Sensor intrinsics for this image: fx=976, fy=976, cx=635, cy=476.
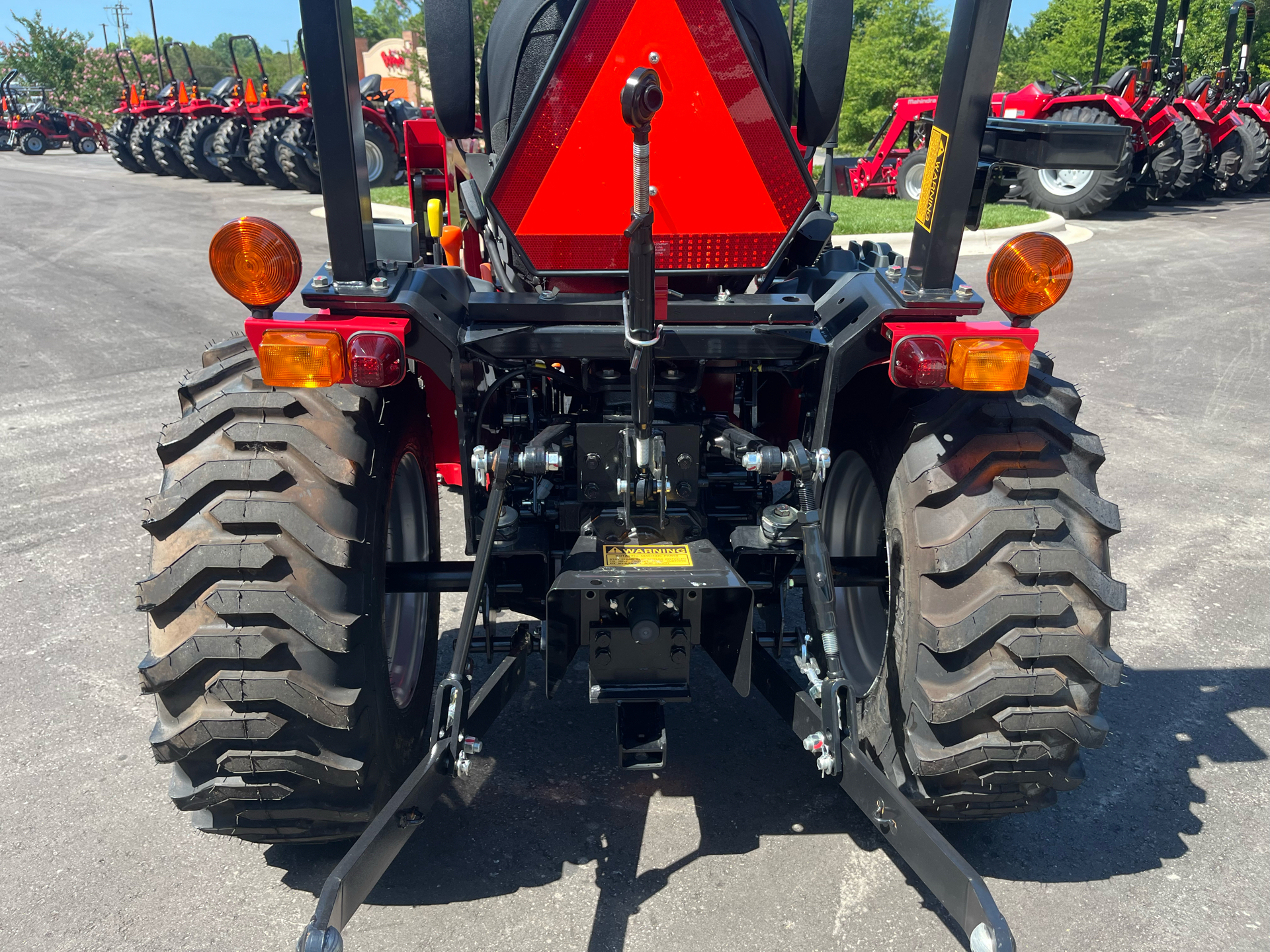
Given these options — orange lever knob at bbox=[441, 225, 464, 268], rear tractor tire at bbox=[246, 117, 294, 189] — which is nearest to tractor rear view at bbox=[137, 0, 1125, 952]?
orange lever knob at bbox=[441, 225, 464, 268]

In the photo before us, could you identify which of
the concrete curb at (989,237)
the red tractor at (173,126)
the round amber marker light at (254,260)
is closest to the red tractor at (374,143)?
the red tractor at (173,126)

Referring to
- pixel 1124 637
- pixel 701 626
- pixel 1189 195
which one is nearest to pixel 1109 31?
pixel 1189 195

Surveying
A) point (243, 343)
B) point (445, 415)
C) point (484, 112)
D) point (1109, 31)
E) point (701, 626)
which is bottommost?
point (701, 626)

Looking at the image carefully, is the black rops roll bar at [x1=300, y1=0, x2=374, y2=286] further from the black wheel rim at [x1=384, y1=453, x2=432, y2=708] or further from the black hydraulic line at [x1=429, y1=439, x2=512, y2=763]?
the black wheel rim at [x1=384, y1=453, x2=432, y2=708]

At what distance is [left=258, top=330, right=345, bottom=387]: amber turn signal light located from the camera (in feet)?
7.88

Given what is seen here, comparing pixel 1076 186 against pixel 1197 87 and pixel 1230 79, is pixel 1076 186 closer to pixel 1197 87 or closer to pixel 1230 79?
pixel 1197 87

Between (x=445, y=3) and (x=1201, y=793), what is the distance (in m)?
3.45

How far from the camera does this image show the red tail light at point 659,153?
2.41 metres

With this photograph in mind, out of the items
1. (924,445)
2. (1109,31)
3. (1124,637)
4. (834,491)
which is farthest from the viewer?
(1109,31)

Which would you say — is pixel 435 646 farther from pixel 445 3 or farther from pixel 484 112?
pixel 445 3

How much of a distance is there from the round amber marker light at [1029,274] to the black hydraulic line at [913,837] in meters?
1.08

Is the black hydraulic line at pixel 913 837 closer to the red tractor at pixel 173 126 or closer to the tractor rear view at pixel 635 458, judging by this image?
the tractor rear view at pixel 635 458

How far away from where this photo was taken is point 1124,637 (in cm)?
427

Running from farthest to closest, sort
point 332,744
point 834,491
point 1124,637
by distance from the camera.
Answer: point 1124,637 < point 834,491 < point 332,744
